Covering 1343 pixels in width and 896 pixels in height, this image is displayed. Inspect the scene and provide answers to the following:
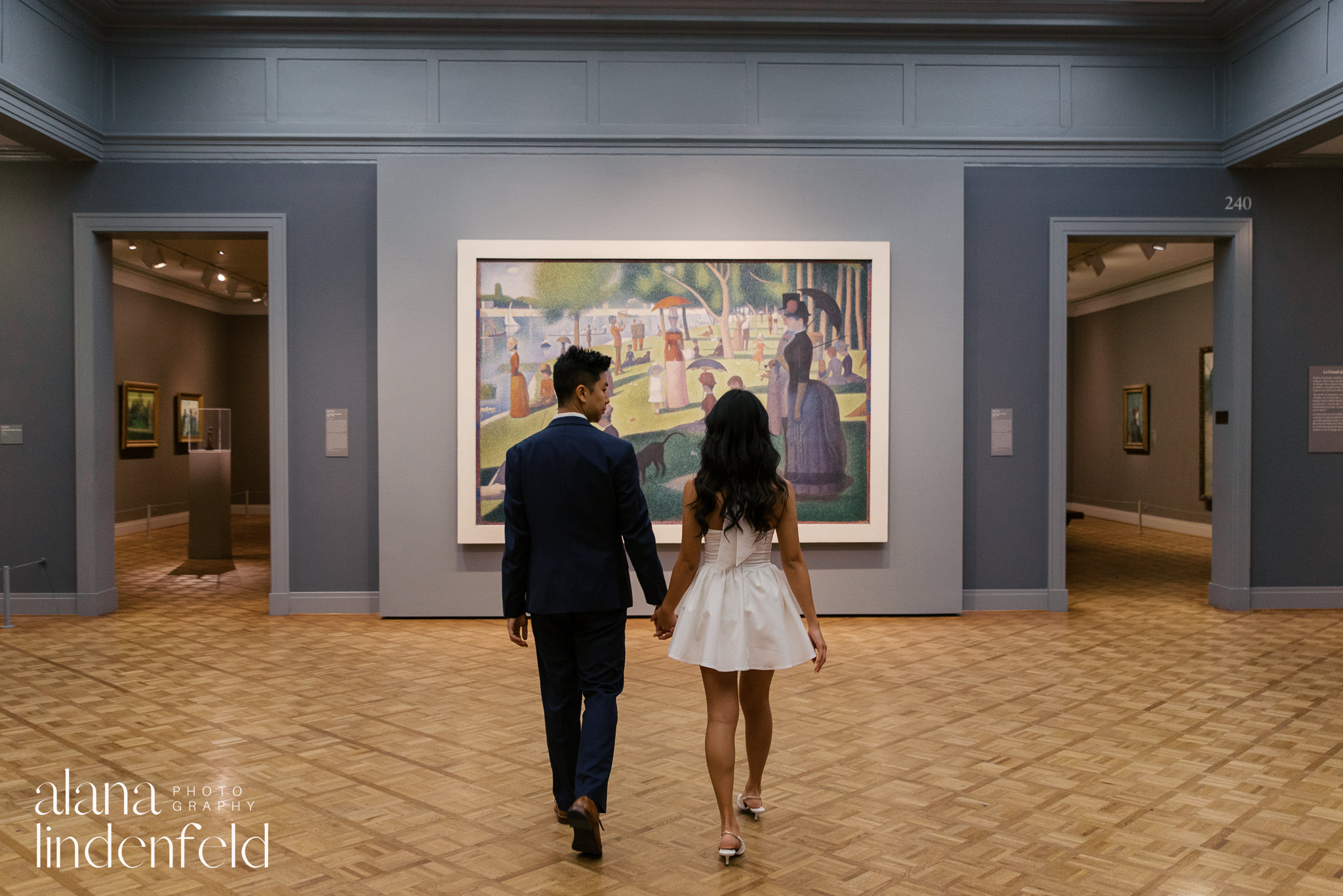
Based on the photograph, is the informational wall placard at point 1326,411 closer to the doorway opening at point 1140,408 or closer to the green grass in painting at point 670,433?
the doorway opening at point 1140,408

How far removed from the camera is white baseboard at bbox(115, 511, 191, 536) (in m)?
14.9

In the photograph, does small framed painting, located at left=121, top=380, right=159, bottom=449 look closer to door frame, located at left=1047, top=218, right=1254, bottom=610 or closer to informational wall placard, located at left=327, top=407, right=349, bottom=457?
informational wall placard, located at left=327, top=407, right=349, bottom=457

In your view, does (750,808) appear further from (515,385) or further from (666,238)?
(666,238)

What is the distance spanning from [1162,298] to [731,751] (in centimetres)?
1592

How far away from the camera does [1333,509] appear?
8508 millimetres

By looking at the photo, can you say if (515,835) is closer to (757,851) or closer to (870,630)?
(757,851)

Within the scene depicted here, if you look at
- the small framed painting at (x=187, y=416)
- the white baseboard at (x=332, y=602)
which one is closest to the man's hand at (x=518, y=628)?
the white baseboard at (x=332, y=602)

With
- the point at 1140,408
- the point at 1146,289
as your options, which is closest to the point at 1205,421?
the point at 1140,408

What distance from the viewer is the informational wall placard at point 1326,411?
8.49 metres

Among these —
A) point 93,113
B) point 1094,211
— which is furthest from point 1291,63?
point 93,113

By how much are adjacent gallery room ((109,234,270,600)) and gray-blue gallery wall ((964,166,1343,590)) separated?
7.42 metres

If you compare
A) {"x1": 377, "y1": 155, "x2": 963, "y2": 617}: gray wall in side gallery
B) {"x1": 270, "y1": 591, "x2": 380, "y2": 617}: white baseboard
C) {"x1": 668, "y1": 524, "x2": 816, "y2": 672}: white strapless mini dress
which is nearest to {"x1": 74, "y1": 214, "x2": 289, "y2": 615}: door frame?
{"x1": 270, "y1": 591, "x2": 380, "y2": 617}: white baseboard

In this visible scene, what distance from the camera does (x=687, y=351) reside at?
26.5 feet

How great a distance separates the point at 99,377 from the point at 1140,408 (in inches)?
657
